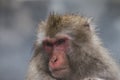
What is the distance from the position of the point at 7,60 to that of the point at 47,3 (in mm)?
2100

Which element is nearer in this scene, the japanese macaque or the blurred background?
the japanese macaque

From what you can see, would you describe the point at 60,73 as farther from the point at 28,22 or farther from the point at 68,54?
the point at 28,22

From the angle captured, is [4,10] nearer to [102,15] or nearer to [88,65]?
[102,15]

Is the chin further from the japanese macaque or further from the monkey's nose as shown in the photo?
the monkey's nose

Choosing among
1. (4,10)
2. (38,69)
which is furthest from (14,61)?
(38,69)

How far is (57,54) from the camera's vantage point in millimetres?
7570

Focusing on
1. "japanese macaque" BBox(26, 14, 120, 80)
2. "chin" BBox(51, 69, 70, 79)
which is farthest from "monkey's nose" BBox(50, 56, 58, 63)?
"chin" BBox(51, 69, 70, 79)

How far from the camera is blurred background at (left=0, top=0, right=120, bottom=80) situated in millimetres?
12477

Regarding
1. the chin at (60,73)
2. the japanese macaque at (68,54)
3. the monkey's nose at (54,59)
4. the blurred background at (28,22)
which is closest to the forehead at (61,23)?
the japanese macaque at (68,54)

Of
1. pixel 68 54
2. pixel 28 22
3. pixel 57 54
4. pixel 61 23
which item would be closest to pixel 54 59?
pixel 57 54

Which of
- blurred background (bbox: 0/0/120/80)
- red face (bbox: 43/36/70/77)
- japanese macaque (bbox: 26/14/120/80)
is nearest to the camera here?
red face (bbox: 43/36/70/77)

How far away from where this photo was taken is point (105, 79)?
761 cm

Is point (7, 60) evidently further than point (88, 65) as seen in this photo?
Yes

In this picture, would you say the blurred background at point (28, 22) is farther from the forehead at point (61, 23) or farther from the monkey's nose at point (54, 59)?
the monkey's nose at point (54, 59)
